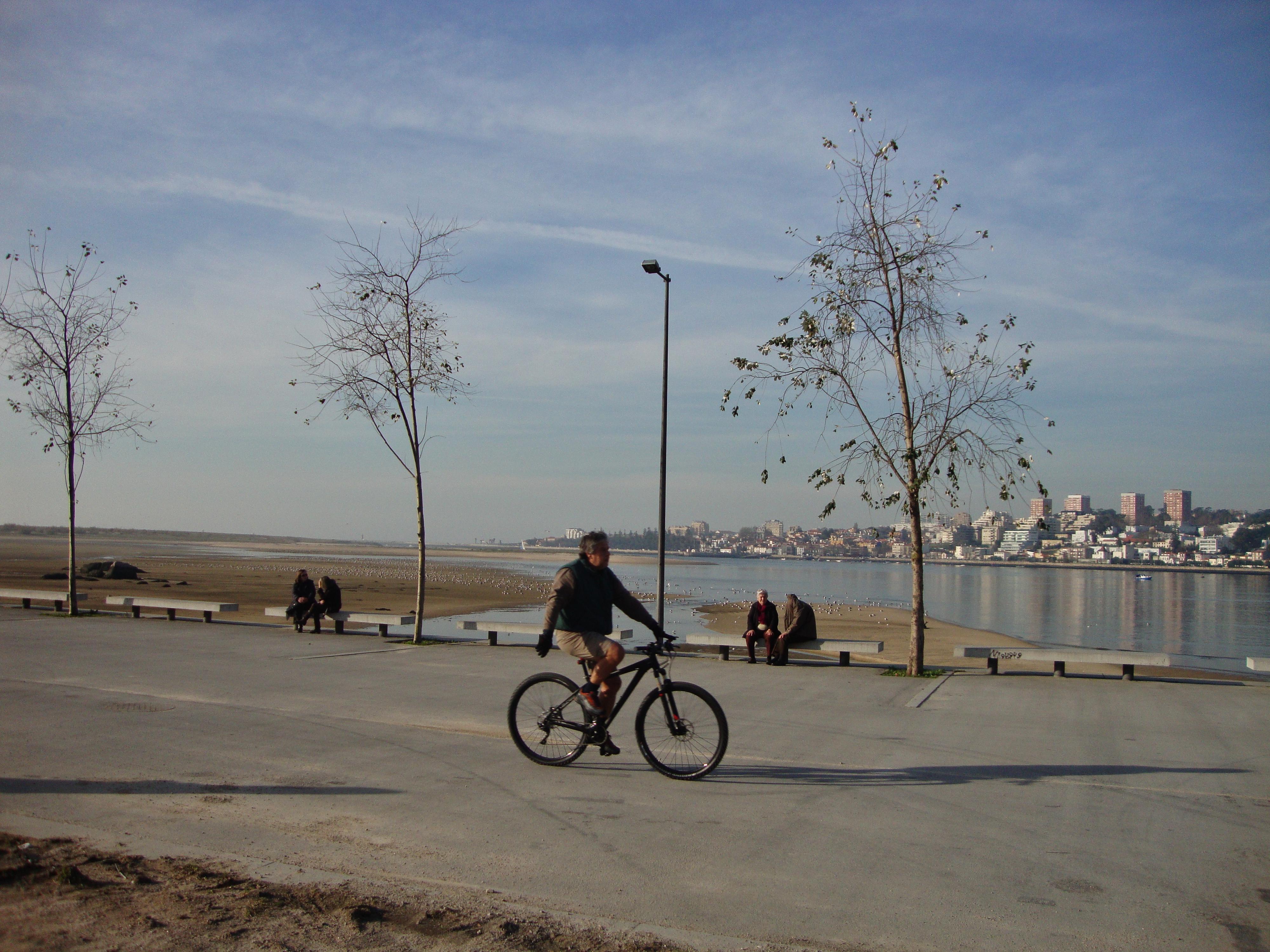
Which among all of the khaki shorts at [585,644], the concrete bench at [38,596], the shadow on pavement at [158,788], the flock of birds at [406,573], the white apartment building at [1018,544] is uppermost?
the khaki shorts at [585,644]

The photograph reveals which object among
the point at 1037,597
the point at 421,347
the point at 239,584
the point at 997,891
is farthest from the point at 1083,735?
the point at 1037,597

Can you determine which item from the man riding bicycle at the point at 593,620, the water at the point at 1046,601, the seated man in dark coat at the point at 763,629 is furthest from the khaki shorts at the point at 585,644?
the water at the point at 1046,601

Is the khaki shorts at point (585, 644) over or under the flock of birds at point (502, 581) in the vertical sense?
over

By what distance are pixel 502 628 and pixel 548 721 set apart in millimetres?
8945

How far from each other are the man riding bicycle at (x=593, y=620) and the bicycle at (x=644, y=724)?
86mm

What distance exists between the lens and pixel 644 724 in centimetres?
656

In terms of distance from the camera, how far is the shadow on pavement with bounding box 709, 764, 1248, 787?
21.4ft

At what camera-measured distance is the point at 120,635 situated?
15.6 metres

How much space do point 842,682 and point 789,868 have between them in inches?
308

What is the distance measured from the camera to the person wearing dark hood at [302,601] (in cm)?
1792

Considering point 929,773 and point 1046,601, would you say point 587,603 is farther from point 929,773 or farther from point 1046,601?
point 1046,601

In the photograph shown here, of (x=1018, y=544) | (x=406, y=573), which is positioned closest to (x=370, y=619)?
(x=406, y=573)

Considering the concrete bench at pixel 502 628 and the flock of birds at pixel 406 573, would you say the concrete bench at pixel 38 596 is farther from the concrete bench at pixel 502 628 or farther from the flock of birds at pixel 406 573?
the flock of birds at pixel 406 573

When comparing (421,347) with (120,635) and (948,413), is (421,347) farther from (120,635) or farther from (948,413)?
(948,413)
